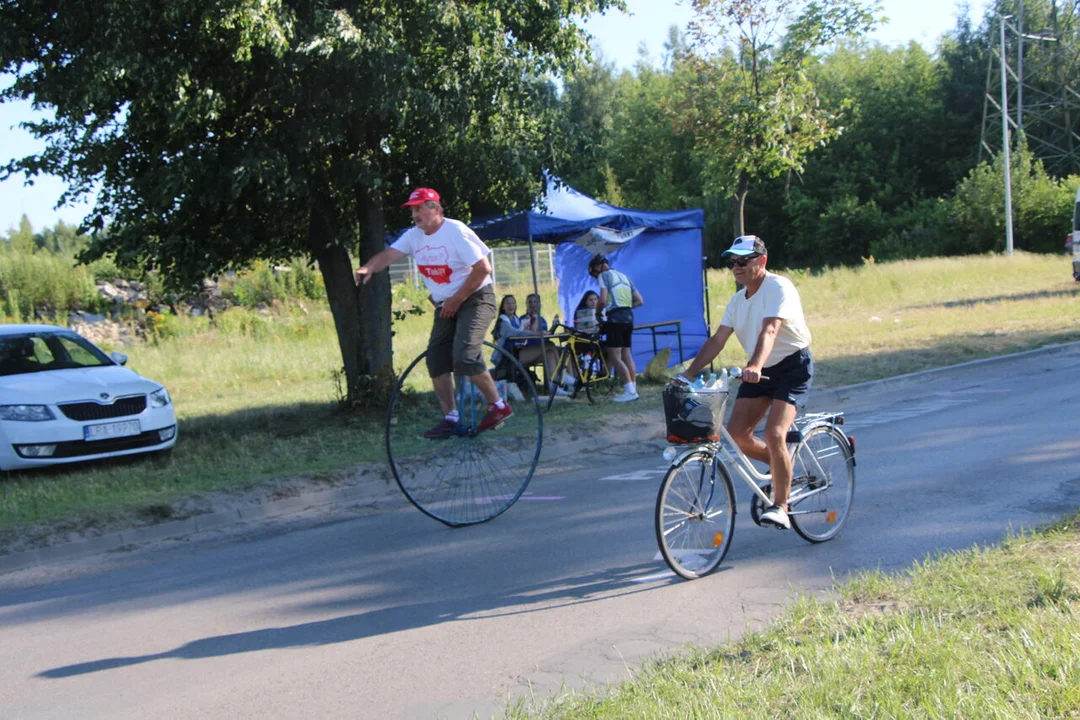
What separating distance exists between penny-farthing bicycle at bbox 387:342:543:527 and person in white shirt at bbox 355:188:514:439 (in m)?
0.22

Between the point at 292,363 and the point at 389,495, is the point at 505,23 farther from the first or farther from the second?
the point at 292,363

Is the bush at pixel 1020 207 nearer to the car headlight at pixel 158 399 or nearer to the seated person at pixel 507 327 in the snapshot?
the seated person at pixel 507 327

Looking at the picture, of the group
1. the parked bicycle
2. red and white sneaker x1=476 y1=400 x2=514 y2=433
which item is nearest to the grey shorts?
red and white sneaker x1=476 y1=400 x2=514 y2=433

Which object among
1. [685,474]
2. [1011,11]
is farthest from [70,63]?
[1011,11]

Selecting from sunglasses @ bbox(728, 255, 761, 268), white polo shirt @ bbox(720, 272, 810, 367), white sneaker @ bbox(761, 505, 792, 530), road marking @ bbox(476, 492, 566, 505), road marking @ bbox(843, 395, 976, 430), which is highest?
sunglasses @ bbox(728, 255, 761, 268)

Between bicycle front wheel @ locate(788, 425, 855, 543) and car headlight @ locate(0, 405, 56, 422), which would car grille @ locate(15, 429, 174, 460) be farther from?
bicycle front wheel @ locate(788, 425, 855, 543)

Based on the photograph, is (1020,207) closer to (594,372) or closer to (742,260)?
(594,372)

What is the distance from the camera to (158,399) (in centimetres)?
1162

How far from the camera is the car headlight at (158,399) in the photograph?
1151 cm

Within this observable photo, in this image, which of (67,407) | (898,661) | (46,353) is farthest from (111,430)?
(898,661)

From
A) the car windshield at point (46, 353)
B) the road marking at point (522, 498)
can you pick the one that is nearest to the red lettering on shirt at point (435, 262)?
the road marking at point (522, 498)

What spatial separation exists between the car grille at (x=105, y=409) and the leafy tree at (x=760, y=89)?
14.4m

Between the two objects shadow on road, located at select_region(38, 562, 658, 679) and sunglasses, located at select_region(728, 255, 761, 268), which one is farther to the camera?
sunglasses, located at select_region(728, 255, 761, 268)

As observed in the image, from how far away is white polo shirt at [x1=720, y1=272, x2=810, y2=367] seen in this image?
6.26 meters
